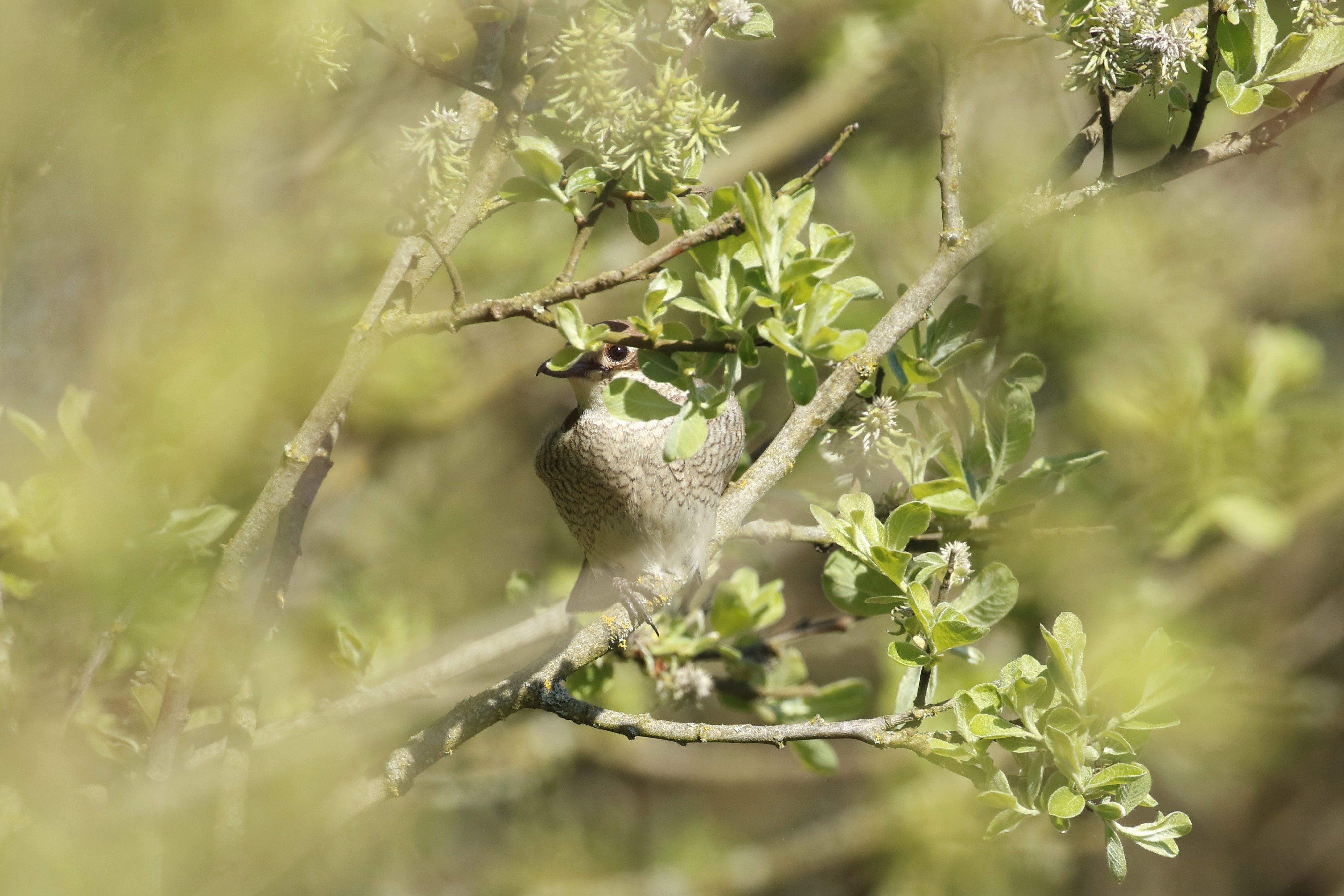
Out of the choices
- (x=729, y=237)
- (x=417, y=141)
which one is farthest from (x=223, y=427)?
(x=729, y=237)

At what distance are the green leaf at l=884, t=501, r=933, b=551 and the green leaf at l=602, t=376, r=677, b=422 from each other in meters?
0.44

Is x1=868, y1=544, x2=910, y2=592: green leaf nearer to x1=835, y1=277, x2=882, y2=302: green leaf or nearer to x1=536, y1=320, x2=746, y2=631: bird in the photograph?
x1=835, y1=277, x2=882, y2=302: green leaf

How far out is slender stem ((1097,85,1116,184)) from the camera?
170 cm

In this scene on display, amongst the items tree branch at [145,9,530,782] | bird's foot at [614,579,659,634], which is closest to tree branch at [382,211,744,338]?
tree branch at [145,9,530,782]

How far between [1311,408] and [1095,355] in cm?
54

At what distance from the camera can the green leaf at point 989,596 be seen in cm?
168

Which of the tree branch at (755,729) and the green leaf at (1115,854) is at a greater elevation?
the tree branch at (755,729)

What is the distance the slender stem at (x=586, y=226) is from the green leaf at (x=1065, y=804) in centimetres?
104

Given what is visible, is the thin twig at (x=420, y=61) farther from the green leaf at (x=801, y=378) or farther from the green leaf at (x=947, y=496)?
the green leaf at (x=947, y=496)

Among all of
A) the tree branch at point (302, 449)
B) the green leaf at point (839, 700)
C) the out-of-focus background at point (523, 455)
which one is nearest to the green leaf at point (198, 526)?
the out-of-focus background at point (523, 455)

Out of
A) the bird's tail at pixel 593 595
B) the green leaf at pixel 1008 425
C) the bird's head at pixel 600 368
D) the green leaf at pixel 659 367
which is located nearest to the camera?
the green leaf at pixel 659 367

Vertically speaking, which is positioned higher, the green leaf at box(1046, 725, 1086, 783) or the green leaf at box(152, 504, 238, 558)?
the green leaf at box(152, 504, 238, 558)

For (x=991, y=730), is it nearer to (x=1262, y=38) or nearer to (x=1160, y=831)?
(x=1160, y=831)

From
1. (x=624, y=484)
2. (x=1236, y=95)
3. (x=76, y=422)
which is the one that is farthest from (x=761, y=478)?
(x=76, y=422)
